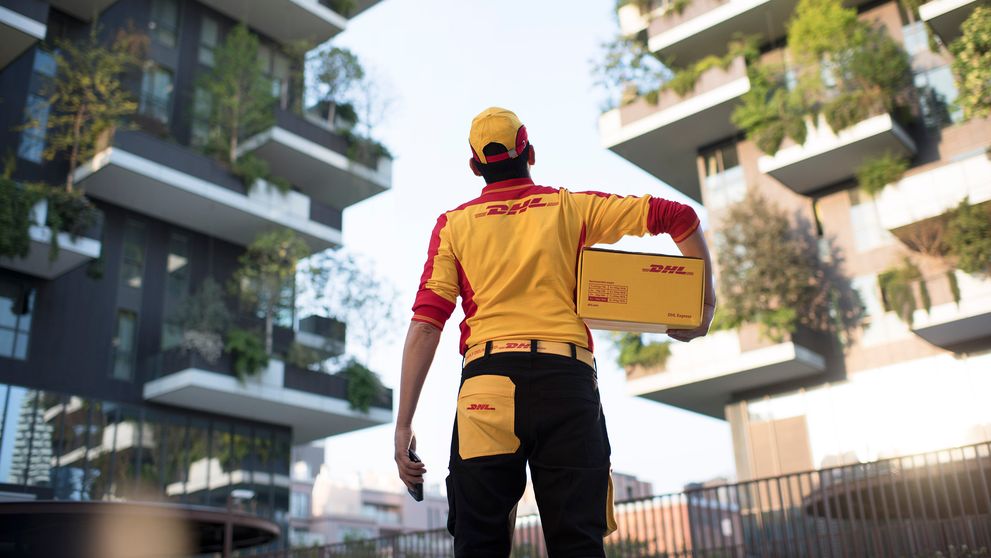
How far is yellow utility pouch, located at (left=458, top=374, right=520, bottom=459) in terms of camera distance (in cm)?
312

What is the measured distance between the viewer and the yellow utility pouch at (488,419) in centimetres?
312

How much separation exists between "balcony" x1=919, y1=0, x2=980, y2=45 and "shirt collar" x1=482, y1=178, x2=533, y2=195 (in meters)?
24.5

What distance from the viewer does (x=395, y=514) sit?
90.5 meters

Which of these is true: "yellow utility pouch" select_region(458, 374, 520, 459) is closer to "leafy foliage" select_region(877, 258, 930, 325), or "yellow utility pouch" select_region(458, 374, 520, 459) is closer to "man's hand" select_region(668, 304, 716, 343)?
"man's hand" select_region(668, 304, 716, 343)

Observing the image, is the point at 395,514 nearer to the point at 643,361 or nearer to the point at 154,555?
the point at 643,361

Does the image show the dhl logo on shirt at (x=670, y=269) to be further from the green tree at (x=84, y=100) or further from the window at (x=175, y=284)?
the window at (x=175, y=284)

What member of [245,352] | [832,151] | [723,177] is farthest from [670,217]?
[723,177]

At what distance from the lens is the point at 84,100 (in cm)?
2544

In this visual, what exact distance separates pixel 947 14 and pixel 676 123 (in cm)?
783

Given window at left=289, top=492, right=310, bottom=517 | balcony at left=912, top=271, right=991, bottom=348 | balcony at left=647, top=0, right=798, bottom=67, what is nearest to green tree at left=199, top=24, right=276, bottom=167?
balcony at left=647, top=0, right=798, bottom=67

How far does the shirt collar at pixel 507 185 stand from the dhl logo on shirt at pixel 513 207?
12 centimetres

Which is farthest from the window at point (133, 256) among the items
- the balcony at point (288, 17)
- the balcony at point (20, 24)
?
the balcony at point (288, 17)

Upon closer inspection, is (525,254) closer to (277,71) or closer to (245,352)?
(245,352)

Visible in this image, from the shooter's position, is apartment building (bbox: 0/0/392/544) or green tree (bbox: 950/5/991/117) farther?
apartment building (bbox: 0/0/392/544)
